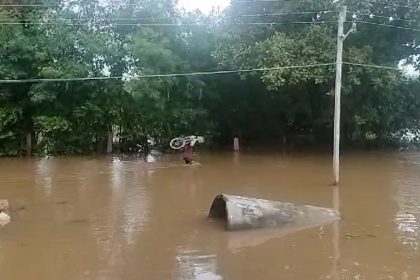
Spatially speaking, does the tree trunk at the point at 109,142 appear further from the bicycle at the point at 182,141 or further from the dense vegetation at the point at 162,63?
the bicycle at the point at 182,141

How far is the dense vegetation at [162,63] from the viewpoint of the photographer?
18.2 m

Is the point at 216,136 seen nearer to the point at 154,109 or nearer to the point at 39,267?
the point at 154,109

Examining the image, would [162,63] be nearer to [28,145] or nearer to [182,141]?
[182,141]

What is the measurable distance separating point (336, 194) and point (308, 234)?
Result: 12.4 feet

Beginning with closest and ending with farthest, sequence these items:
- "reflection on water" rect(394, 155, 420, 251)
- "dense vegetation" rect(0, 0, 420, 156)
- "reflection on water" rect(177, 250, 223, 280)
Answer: "reflection on water" rect(177, 250, 223, 280) < "reflection on water" rect(394, 155, 420, 251) < "dense vegetation" rect(0, 0, 420, 156)

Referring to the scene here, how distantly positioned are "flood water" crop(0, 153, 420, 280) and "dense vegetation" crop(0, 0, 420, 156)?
15.1 feet

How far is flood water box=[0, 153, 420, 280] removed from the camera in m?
6.34

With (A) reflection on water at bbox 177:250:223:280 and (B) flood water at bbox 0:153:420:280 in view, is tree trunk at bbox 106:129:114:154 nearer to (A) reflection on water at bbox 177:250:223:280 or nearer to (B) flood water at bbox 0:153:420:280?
(B) flood water at bbox 0:153:420:280

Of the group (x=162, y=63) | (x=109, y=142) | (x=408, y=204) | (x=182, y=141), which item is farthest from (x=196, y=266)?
(x=109, y=142)

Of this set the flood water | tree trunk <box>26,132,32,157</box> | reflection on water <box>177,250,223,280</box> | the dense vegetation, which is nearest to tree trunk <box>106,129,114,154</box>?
the dense vegetation

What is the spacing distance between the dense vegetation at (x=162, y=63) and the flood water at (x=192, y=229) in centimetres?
461

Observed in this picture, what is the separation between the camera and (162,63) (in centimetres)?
2034

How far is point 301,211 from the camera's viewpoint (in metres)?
8.67

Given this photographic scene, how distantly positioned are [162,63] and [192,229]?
42.1ft
